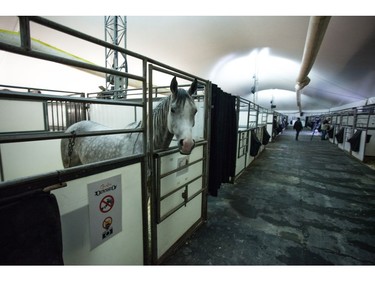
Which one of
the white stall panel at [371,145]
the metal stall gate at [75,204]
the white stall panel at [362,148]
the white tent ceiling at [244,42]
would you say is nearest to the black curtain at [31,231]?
the metal stall gate at [75,204]

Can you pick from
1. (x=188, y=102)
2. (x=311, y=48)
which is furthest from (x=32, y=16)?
(x=311, y=48)

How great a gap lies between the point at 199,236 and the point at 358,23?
5.70m

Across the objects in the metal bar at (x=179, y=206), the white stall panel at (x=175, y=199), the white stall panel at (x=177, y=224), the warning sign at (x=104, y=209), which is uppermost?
the warning sign at (x=104, y=209)

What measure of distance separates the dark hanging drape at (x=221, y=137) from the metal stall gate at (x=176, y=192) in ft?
1.55

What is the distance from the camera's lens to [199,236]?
6.97ft

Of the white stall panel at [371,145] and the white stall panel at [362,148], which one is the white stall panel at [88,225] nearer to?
the white stall panel at [362,148]

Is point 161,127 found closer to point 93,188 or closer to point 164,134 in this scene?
point 164,134

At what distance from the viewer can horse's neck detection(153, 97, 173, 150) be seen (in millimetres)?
1705

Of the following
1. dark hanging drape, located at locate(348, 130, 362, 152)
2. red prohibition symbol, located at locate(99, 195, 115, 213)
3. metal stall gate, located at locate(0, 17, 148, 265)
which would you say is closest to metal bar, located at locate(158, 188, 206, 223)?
metal stall gate, located at locate(0, 17, 148, 265)

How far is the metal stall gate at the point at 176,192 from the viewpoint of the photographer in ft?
5.11

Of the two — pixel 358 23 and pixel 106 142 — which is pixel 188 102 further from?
pixel 358 23

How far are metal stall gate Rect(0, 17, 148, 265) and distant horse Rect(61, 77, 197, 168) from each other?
322 mm

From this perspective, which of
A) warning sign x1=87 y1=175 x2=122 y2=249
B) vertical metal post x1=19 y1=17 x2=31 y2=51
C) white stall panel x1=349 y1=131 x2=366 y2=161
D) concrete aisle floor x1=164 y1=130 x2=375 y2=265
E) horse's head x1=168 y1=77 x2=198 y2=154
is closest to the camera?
vertical metal post x1=19 y1=17 x2=31 y2=51

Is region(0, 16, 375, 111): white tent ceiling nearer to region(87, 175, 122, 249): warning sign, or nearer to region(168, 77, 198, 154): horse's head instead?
region(168, 77, 198, 154): horse's head
